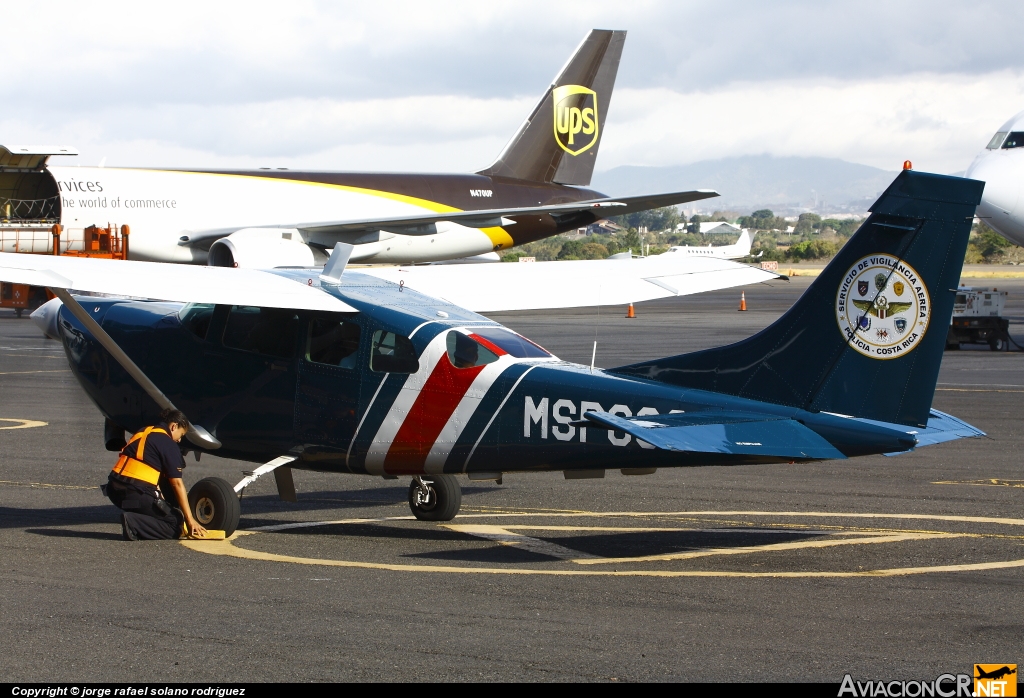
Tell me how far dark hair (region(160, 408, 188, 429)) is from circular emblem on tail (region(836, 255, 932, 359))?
598 cm

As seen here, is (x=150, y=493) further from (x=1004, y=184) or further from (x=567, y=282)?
(x=1004, y=184)

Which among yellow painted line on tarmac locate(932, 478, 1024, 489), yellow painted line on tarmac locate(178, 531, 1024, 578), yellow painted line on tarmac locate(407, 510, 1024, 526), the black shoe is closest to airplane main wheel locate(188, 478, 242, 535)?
the black shoe

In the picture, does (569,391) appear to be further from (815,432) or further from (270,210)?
(270,210)

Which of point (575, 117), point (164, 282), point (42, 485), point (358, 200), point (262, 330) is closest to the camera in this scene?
point (164, 282)

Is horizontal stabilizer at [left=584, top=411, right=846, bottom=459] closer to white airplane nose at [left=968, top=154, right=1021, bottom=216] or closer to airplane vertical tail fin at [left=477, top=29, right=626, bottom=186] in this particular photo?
white airplane nose at [left=968, top=154, right=1021, bottom=216]

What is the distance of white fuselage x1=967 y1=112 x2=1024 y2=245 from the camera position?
30.0 metres

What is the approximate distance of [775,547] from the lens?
1070 cm

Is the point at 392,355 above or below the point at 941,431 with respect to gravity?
below

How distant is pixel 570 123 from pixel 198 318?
33.9m

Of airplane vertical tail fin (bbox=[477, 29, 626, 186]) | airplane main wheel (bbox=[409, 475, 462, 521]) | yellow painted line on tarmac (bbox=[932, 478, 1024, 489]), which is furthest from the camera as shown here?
airplane vertical tail fin (bbox=[477, 29, 626, 186])

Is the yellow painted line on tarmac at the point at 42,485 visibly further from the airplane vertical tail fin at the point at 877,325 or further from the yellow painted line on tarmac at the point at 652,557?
the airplane vertical tail fin at the point at 877,325

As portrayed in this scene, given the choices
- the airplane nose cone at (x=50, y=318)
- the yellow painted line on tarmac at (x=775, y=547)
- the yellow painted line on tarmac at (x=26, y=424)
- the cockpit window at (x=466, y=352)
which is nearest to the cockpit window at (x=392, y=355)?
the cockpit window at (x=466, y=352)

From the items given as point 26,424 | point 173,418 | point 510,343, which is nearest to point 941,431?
point 510,343

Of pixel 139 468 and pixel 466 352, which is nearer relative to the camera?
pixel 466 352
